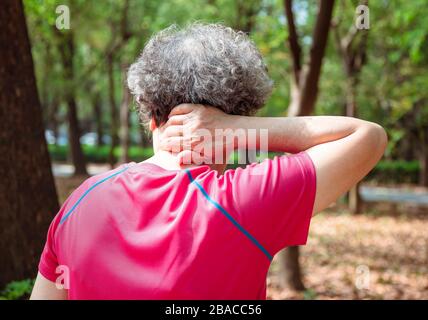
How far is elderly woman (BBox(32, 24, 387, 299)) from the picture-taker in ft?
4.18

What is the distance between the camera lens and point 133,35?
18.5m

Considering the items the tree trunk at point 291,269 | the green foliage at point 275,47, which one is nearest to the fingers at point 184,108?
the tree trunk at point 291,269

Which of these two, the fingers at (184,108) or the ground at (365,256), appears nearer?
the fingers at (184,108)

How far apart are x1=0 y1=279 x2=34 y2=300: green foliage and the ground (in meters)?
3.18

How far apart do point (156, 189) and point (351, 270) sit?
7926mm

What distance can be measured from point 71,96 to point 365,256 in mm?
11488

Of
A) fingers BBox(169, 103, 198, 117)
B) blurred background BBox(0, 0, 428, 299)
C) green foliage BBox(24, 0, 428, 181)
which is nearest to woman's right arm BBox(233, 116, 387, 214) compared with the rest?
fingers BBox(169, 103, 198, 117)

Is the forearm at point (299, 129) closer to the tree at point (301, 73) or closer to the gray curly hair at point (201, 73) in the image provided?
the gray curly hair at point (201, 73)

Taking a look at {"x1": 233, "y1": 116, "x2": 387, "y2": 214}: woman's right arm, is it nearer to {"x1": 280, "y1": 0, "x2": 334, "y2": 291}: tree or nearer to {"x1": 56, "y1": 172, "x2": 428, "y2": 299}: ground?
{"x1": 280, "y1": 0, "x2": 334, "y2": 291}: tree

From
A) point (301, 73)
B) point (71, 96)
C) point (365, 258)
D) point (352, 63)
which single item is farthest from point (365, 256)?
point (71, 96)

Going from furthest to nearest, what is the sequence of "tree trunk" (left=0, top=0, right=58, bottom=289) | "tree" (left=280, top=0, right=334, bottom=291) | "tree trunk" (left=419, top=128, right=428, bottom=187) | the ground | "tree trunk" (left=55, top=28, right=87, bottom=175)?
"tree trunk" (left=419, top=128, right=428, bottom=187), "tree trunk" (left=55, top=28, right=87, bottom=175), the ground, "tree" (left=280, top=0, right=334, bottom=291), "tree trunk" (left=0, top=0, right=58, bottom=289)

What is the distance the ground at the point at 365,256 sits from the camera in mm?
7222
